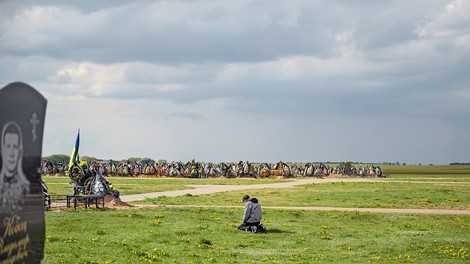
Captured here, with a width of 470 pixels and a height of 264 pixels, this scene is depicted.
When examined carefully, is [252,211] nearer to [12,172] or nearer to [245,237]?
[245,237]

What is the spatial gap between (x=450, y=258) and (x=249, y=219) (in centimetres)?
746

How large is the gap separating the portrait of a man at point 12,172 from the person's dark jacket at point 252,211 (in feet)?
51.7

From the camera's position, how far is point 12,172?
23.1ft

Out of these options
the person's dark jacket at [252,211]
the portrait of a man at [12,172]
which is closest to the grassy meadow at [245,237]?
the person's dark jacket at [252,211]

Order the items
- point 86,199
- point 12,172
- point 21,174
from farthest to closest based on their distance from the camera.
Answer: point 86,199
point 21,174
point 12,172

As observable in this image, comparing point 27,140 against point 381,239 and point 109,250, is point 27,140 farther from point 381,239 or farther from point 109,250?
point 381,239

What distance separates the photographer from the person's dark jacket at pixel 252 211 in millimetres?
22859

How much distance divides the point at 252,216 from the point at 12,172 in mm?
16513

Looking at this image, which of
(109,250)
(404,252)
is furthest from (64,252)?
(404,252)

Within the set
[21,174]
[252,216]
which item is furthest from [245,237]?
[21,174]

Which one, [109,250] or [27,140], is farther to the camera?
[109,250]

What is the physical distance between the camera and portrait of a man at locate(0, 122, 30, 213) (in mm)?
6824

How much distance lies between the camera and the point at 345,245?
2048 cm

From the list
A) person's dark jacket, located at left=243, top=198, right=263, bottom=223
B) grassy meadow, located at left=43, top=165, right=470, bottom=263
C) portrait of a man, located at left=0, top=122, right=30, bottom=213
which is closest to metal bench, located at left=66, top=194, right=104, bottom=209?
grassy meadow, located at left=43, top=165, right=470, bottom=263
